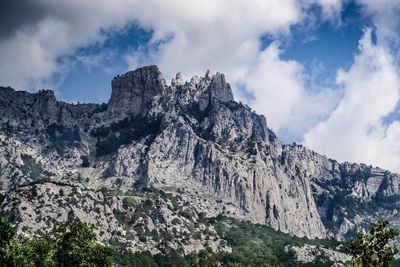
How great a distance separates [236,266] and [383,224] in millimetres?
81498

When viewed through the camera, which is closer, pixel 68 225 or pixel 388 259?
pixel 388 259

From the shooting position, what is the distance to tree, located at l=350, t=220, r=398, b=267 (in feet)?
220

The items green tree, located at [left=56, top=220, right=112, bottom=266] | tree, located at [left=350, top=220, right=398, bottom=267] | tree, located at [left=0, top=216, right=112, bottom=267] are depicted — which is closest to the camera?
tree, located at [left=350, top=220, right=398, bottom=267]

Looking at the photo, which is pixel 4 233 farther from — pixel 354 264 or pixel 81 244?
pixel 354 264

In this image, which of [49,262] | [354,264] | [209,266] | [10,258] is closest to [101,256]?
[49,262]

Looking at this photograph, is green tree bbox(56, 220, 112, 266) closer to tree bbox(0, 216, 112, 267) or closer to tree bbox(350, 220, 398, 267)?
tree bbox(0, 216, 112, 267)

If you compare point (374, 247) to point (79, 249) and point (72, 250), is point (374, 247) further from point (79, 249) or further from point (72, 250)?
point (72, 250)

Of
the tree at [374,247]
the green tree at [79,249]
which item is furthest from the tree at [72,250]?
the tree at [374,247]

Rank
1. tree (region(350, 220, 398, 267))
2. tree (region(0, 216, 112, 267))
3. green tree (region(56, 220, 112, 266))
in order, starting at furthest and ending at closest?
green tree (region(56, 220, 112, 266)) < tree (region(0, 216, 112, 267)) < tree (region(350, 220, 398, 267))

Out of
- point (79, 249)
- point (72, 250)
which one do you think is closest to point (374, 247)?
point (79, 249)

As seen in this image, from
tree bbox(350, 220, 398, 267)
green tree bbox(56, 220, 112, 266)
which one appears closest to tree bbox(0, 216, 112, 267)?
green tree bbox(56, 220, 112, 266)

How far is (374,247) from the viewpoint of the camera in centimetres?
6838

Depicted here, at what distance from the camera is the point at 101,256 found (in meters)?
116

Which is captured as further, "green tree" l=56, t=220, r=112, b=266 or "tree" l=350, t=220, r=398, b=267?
"green tree" l=56, t=220, r=112, b=266
